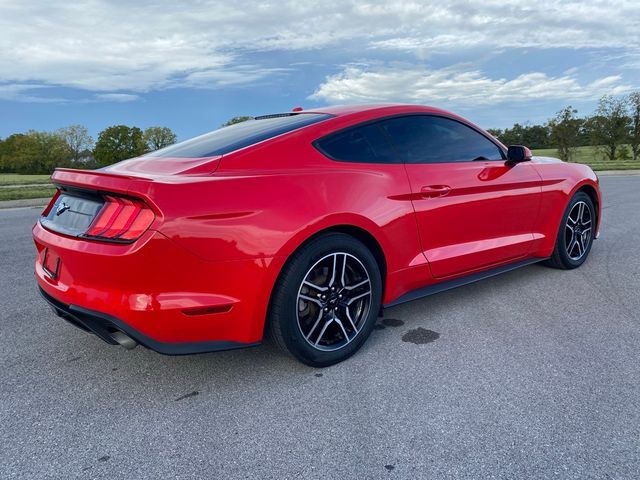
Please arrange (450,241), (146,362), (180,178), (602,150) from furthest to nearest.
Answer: (602,150) < (450,241) < (146,362) < (180,178)

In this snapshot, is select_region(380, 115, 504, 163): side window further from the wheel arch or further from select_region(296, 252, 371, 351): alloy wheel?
select_region(296, 252, 371, 351): alloy wheel

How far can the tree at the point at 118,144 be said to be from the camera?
216 ft

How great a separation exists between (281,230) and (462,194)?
158 cm

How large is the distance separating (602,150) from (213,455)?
51575 mm

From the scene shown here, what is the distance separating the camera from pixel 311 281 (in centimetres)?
281

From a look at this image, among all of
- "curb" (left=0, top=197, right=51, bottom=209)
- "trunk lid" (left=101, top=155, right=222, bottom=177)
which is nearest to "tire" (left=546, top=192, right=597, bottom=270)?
"trunk lid" (left=101, top=155, right=222, bottom=177)

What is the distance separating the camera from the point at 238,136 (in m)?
3.20

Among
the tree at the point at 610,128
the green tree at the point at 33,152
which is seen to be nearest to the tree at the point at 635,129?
the tree at the point at 610,128

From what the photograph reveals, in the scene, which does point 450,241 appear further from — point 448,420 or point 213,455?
point 213,455

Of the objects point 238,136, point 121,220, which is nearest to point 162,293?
point 121,220

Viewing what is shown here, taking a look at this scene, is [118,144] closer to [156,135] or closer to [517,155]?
[156,135]

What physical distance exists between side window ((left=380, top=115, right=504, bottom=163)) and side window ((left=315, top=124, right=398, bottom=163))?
0.32 ft

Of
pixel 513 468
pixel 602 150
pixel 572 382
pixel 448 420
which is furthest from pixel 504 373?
pixel 602 150

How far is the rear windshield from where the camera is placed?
296cm
